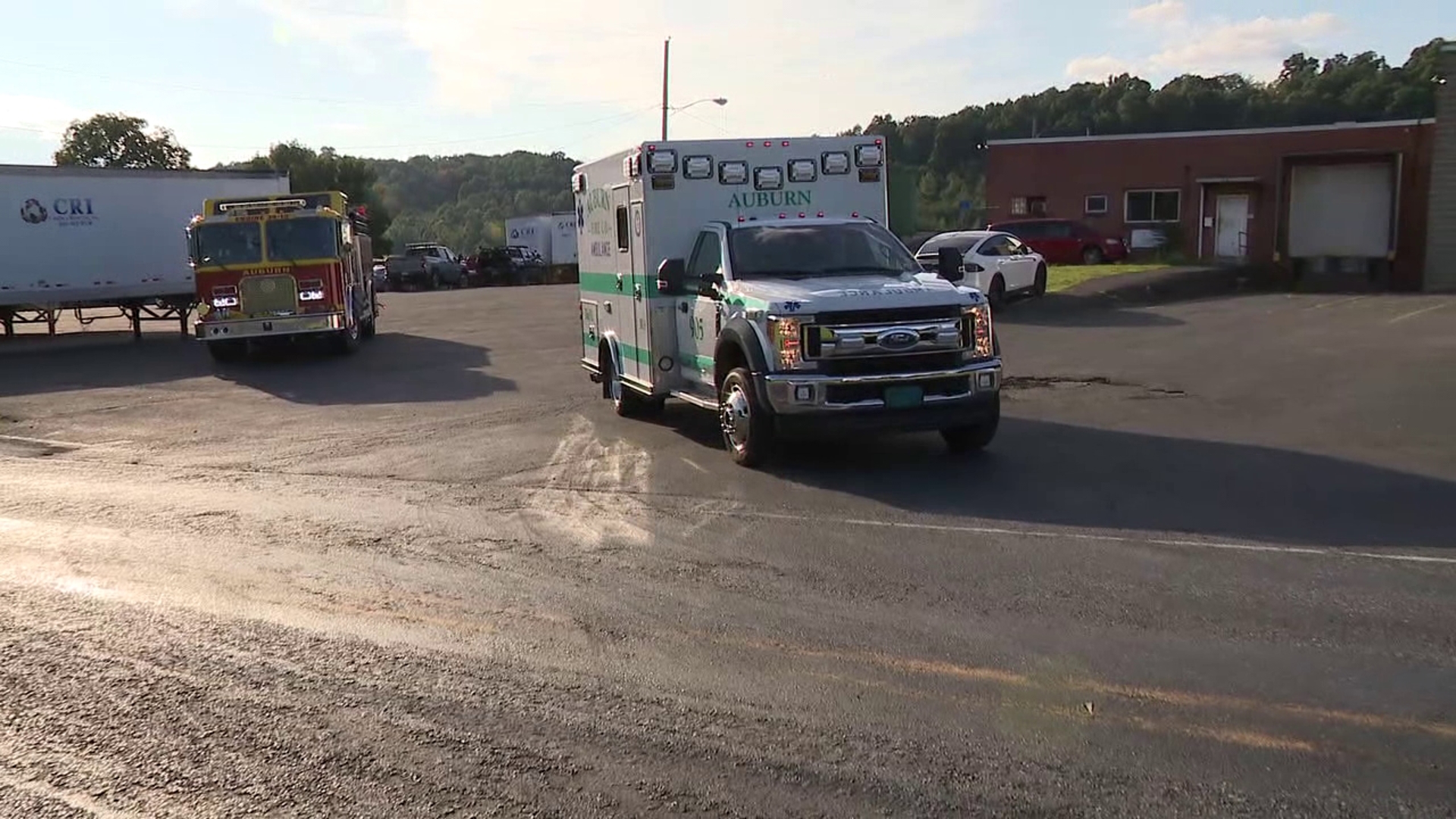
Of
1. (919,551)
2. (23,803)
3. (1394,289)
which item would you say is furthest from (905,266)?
(1394,289)

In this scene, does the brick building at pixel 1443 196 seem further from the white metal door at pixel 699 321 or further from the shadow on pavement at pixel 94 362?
the shadow on pavement at pixel 94 362

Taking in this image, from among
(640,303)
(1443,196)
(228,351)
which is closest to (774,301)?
(640,303)

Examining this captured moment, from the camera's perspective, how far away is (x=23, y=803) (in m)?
4.50

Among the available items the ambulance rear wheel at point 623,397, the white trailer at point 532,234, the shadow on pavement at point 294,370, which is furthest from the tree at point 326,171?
the ambulance rear wheel at point 623,397

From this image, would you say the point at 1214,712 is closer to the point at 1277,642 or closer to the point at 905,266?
the point at 1277,642

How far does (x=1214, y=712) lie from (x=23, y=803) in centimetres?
431

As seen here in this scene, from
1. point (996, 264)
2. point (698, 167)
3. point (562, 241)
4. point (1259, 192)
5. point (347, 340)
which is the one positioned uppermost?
point (698, 167)

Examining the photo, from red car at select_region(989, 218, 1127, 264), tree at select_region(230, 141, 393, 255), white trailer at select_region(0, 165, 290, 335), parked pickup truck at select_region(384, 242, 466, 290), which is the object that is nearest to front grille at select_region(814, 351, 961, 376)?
white trailer at select_region(0, 165, 290, 335)

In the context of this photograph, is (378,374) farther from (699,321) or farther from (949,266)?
(949,266)

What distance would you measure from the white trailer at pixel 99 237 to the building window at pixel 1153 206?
26099mm

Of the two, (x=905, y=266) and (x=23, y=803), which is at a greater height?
(x=905, y=266)

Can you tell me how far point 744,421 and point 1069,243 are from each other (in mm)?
29308

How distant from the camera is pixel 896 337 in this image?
1014 centimetres

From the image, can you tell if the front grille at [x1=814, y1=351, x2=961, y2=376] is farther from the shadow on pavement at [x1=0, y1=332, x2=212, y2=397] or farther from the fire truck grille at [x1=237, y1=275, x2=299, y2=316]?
the fire truck grille at [x1=237, y1=275, x2=299, y2=316]
